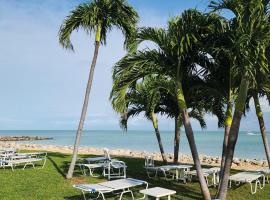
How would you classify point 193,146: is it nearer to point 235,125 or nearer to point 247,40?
point 235,125

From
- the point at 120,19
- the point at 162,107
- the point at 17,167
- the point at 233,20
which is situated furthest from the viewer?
the point at 162,107

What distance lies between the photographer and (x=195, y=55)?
9.46 m

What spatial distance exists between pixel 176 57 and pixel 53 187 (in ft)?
15.8

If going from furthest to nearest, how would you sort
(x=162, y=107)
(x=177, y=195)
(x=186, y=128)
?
(x=162, y=107), (x=177, y=195), (x=186, y=128)

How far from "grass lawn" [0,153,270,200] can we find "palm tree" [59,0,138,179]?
0.85 metres

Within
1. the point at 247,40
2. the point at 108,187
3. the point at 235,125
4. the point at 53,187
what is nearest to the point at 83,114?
the point at 53,187

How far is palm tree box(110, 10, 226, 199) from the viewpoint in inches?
350

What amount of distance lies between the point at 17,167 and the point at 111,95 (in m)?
6.83

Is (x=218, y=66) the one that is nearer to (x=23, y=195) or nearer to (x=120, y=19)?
(x=120, y=19)

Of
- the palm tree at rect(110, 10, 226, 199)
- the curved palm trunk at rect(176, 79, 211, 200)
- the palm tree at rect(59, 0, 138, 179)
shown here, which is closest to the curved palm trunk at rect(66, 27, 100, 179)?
the palm tree at rect(59, 0, 138, 179)

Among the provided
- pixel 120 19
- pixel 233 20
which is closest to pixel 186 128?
pixel 233 20

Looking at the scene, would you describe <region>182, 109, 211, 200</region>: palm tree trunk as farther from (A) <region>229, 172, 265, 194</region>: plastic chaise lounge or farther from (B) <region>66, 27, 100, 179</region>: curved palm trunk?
(B) <region>66, 27, 100, 179</region>: curved palm trunk

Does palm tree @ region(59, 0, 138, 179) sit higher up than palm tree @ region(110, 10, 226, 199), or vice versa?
palm tree @ region(59, 0, 138, 179)

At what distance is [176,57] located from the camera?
9.30m
